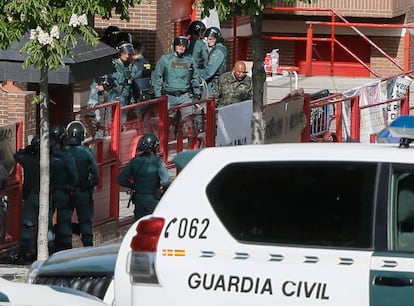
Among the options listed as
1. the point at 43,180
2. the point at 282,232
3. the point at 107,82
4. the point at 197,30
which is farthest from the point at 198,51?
the point at 282,232

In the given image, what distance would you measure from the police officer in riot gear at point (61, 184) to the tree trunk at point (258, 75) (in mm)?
2080

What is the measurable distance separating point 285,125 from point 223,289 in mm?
10947

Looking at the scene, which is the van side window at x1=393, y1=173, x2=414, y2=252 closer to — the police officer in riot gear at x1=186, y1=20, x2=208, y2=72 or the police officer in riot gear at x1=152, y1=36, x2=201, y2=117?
the police officer in riot gear at x1=152, y1=36, x2=201, y2=117

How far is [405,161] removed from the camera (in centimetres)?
675

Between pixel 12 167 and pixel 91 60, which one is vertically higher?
pixel 91 60

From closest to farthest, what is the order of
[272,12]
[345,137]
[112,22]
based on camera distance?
1. [345,137]
2. [112,22]
3. [272,12]

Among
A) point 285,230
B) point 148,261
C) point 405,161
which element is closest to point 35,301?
point 148,261

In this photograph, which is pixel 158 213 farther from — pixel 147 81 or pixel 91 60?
pixel 147 81

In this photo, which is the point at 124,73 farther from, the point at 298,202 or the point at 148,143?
the point at 298,202

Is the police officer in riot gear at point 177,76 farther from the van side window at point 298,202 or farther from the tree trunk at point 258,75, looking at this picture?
the van side window at point 298,202

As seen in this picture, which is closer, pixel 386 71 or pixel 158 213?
pixel 158 213

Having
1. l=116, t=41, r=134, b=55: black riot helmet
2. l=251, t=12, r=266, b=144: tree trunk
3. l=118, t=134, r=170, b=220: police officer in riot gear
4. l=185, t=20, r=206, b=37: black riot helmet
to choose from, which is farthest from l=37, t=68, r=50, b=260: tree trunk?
l=185, t=20, r=206, b=37: black riot helmet

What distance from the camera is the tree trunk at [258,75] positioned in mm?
12977

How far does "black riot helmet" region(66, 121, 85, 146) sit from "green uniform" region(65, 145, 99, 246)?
75 millimetres
